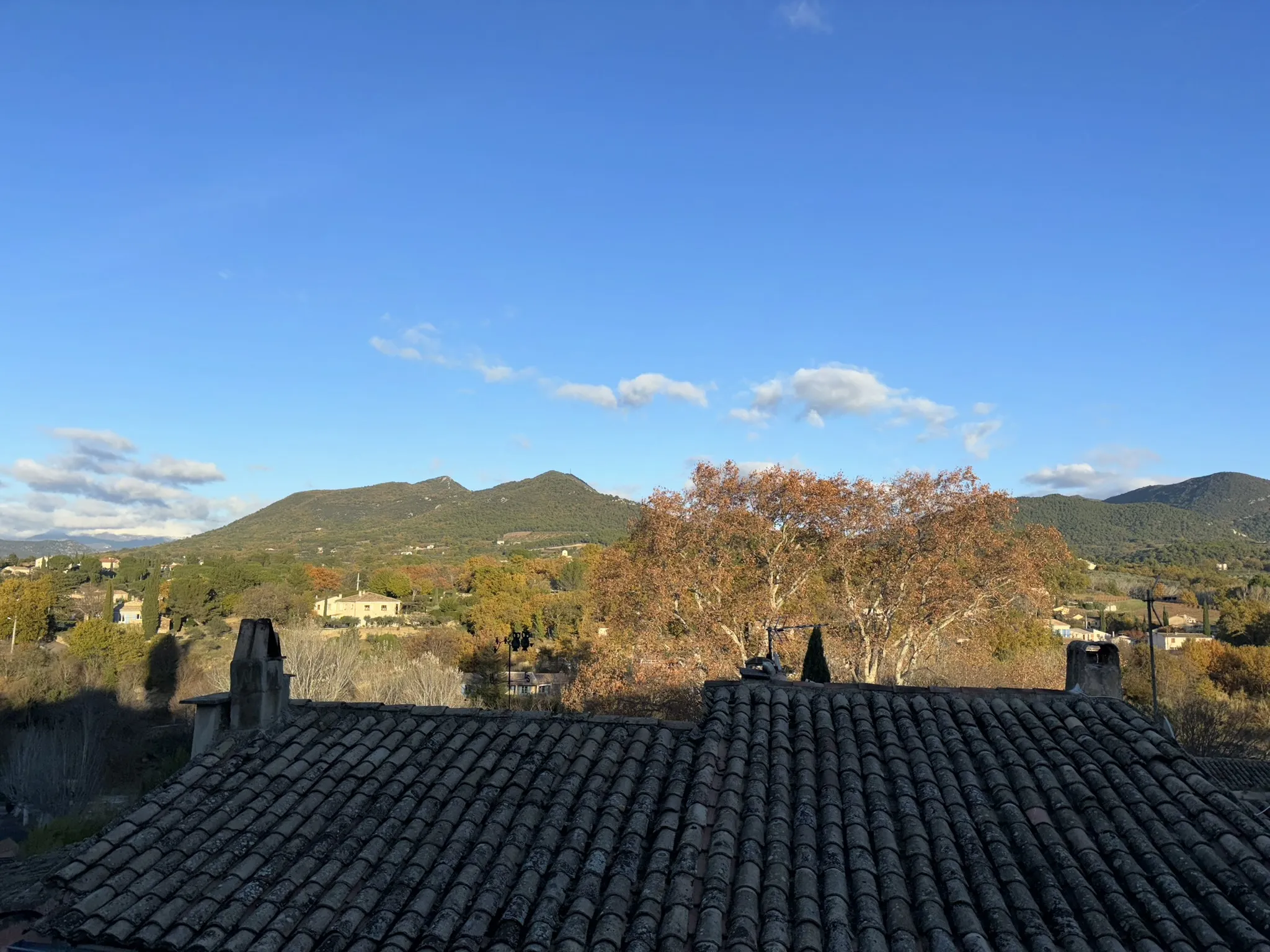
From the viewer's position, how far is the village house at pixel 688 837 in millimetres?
4199

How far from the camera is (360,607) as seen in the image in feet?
228

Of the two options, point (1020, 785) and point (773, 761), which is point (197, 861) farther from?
point (1020, 785)

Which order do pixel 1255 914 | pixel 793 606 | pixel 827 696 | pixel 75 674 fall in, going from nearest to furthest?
pixel 1255 914 → pixel 827 696 → pixel 793 606 → pixel 75 674

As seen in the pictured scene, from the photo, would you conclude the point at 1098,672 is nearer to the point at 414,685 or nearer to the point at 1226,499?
the point at 414,685

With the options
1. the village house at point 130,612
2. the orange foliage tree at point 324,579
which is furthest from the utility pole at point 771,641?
the orange foliage tree at point 324,579

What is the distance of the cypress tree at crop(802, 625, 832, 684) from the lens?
15.1 meters

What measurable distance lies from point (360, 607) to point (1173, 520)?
367 ft

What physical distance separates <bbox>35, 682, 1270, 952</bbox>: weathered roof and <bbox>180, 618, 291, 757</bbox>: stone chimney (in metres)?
0.25

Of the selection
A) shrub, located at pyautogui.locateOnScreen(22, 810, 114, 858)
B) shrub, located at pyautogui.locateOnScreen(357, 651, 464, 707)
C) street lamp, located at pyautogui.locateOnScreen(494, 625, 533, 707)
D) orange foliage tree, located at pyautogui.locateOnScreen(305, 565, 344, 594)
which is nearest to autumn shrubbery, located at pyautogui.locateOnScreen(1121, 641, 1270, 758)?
shrub, located at pyautogui.locateOnScreen(357, 651, 464, 707)

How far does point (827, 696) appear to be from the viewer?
266 inches

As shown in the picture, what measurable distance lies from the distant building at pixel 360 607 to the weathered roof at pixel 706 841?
6330 centimetres

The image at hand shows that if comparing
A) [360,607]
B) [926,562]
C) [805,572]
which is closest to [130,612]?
[360,607]

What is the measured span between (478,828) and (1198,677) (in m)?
40.4

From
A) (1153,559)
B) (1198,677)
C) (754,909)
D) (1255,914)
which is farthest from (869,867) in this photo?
(1153,559)
